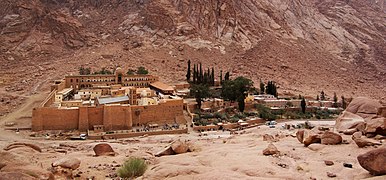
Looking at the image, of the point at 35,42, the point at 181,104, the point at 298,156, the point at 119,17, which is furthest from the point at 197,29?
the point at 298,156

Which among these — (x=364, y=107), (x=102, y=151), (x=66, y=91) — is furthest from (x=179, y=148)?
(x=66, y=91)

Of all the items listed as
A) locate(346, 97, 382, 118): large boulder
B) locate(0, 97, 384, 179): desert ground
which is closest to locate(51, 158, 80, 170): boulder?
locate(0, 97, 384, 179): desert ground

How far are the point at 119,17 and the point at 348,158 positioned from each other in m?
64.6

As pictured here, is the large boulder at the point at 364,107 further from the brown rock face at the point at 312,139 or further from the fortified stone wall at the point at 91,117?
the fortified stone wall at the point at 91,117

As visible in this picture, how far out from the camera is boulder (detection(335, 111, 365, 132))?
584 inches

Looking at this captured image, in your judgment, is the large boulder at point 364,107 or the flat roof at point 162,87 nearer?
the large boulder at point 364,107

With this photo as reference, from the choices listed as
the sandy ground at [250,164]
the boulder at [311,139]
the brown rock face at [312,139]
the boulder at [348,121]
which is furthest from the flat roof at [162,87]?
the brown rock face at [312,139]

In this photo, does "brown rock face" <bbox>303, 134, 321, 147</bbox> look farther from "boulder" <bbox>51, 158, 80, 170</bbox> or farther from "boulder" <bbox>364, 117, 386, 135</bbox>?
"boulder" <bbox>51, 158, 80, 170</bbox>

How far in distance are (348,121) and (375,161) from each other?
6637 mm

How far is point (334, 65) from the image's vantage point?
64.2 meters

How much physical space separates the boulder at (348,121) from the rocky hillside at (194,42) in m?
33.5

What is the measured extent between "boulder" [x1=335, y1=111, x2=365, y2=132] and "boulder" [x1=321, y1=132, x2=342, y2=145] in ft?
7.81

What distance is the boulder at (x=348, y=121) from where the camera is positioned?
48.7ft

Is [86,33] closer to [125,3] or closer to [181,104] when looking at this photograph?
[125,3]
